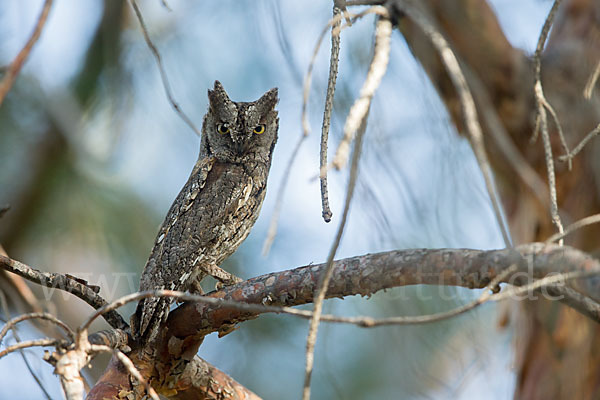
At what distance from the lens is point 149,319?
2150 millimetres

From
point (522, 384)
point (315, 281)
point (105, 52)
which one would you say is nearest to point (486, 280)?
point (315, 281)

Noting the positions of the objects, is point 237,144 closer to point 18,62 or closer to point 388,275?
point 388,275

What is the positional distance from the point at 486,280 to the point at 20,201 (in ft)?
10.3

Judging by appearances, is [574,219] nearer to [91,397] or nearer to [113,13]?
[91,397]

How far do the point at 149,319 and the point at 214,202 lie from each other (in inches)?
33.9

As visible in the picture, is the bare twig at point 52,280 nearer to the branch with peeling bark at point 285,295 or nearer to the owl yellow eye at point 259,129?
the branch with peeling bark at point 285,295

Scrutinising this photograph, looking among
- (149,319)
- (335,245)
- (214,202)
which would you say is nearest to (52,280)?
(149,319)

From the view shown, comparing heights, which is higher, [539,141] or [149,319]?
[539,141]

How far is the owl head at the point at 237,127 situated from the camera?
3197 mm

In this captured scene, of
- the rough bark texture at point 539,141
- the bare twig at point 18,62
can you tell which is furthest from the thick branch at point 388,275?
the rough bark texture at point 539,141

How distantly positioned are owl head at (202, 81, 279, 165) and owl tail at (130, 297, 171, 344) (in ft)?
3.84

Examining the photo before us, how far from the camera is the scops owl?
266 cm

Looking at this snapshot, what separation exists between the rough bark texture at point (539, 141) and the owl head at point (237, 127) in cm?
100

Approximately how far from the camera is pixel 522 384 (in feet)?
9.08
